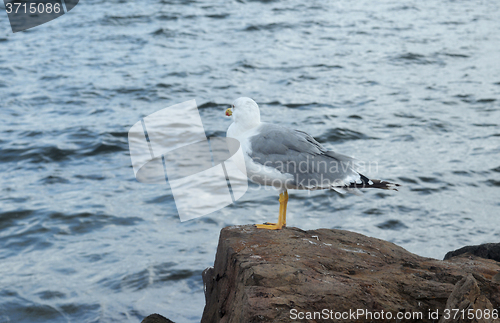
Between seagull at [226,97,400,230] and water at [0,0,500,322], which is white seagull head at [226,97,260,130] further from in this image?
water at [0,0,500,322]

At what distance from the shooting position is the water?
19.0ft

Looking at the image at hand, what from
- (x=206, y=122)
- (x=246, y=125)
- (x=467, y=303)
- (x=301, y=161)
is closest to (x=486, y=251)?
(x=301, y=161)

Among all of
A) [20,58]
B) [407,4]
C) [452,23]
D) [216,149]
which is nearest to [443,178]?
[216,149]

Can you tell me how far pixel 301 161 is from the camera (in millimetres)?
4270

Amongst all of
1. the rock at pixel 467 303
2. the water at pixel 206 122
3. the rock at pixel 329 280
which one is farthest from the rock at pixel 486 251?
the rock at pixel 467 303

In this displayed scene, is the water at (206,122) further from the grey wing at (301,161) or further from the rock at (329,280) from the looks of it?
the grey wing at (301,161)

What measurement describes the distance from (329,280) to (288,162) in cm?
140

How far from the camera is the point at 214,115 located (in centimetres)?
973

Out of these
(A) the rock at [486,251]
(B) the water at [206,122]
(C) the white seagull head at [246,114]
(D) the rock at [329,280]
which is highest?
(C) the white seagull head at [246,114]

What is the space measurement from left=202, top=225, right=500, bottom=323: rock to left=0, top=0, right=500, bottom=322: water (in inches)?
62.0

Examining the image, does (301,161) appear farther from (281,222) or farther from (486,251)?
(486,251)

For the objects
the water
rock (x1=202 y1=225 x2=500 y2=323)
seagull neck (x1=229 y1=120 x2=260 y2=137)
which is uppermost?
seagull neck (x1=229 y1=120 x2=260 y2=137)

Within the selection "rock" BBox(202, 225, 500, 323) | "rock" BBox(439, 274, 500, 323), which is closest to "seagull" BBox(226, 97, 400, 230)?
"rock" BBox(202, 225, 500, 323)

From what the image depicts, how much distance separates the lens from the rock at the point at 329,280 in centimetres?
279
